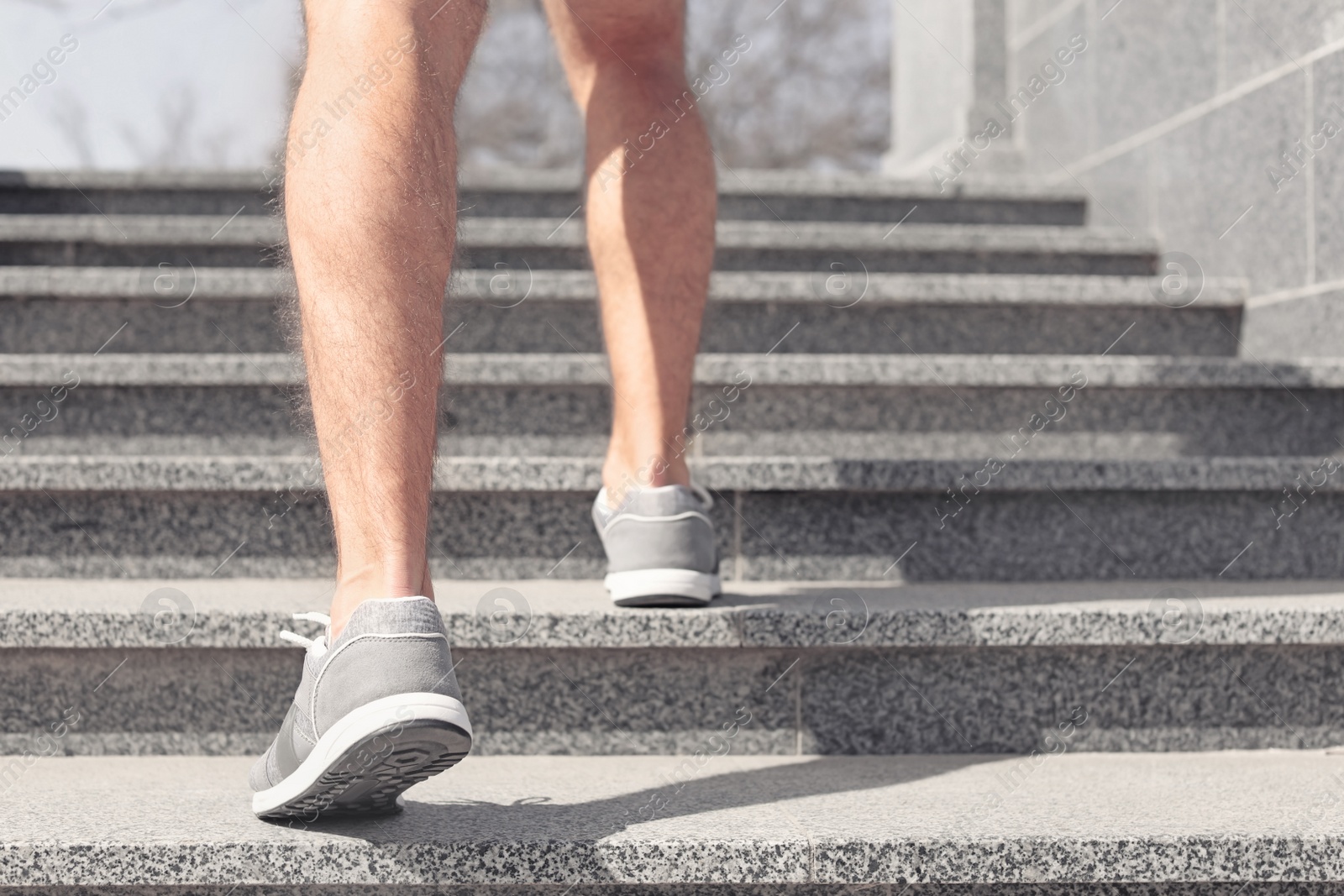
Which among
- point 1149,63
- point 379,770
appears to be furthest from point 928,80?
point 379,770

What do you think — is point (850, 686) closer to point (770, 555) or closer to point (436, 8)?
point (770, 555)

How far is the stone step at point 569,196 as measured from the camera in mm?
2645

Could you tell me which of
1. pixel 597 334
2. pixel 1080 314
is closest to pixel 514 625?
pixel 597 334

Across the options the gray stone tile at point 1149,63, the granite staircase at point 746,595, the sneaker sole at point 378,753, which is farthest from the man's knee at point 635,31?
the gray stone tile at point 1149,63

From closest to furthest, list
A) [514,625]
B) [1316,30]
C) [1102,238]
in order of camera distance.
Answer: [514,625]
[1316,30]
[1102,238]

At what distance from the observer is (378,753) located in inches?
33.3

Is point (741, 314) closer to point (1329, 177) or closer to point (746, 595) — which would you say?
point (746, 595)

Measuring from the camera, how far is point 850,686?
1.29 m

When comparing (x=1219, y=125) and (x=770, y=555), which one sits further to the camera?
(x=1219, y=125)

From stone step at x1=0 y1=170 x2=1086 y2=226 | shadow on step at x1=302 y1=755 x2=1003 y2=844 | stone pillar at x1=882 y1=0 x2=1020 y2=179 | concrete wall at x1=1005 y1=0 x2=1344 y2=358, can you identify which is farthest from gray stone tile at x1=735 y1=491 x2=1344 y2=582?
stone pillar at x1=882 y1=0 x2=1020 y2=179

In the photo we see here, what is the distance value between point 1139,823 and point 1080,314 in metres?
1.32

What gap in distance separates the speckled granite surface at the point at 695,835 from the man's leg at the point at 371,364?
6cm

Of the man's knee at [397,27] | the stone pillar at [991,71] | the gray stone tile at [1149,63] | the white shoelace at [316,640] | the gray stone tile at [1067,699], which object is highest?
the stone pillar at [991,71]

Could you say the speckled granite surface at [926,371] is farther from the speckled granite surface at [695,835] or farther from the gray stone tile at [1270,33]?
the speckled granite surface at [695,835]
